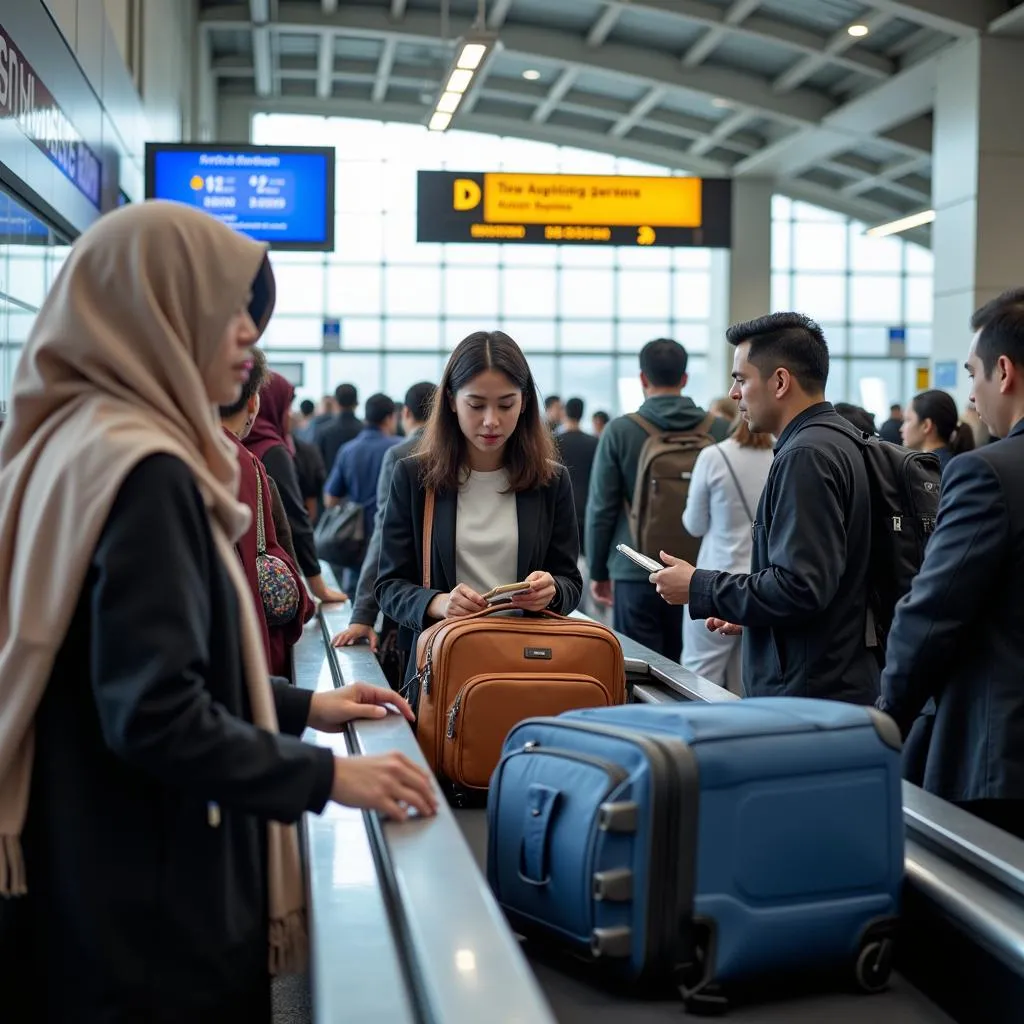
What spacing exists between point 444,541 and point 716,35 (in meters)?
13.3

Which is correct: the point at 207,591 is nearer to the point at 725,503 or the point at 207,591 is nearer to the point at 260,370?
the point at 260,370

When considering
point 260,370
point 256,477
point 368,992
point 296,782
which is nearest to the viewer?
point 368,992

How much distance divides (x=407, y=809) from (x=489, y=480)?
1433mm

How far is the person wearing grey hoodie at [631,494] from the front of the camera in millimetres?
5332

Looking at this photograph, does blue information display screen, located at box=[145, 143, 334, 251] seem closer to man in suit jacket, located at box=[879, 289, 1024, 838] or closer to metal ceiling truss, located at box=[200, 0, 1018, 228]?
metal ceiling truss, located at box=[200, 0, 1018, 228]

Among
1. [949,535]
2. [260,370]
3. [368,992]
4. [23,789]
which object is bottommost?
[368,992]

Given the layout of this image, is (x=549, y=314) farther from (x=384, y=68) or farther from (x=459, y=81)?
(x=459, y=81)

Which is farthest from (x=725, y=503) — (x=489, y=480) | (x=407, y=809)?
(x=407, y=809)

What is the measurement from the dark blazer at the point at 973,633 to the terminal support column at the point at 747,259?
55.9 feet

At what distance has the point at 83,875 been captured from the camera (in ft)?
4.50

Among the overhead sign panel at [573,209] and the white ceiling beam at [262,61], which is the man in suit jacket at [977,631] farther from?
the white ceiling beam at [262,61]

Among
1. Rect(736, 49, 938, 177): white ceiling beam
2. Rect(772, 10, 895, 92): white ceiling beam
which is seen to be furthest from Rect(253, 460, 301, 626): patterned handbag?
Rect(736, 49, 938, 177): white ceiling beam

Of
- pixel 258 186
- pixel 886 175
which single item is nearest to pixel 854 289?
pixel 886 175

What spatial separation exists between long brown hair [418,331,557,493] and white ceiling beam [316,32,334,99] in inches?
577
